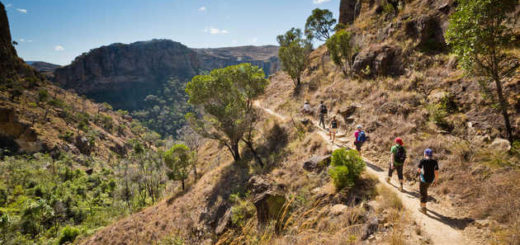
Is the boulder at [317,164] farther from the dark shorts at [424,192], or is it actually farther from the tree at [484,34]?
the tree at [484,34]

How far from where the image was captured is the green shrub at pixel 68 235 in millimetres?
26378

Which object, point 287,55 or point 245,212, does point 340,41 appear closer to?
point 287,55

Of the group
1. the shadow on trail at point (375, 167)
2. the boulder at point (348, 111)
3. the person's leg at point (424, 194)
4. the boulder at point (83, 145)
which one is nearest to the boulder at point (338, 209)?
the person's leg at point (424, 194)

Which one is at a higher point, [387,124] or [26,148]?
[387,124]

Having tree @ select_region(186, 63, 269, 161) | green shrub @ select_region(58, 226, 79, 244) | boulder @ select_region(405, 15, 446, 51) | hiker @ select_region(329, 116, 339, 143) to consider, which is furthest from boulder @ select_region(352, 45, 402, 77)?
green shrub @ select_region(58, 226, 79, 244)

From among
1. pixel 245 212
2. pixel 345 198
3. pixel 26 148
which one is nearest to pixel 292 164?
pixel 245 212

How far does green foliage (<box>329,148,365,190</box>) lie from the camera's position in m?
7.34

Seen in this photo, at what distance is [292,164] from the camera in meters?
12.5

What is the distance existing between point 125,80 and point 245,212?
21666cm

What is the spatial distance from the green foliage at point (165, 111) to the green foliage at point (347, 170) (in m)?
150

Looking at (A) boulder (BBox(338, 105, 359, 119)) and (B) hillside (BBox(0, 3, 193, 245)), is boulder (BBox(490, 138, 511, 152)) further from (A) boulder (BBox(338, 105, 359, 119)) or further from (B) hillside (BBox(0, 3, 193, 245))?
(B) hillside (BBox(0, 3, 193, 245))

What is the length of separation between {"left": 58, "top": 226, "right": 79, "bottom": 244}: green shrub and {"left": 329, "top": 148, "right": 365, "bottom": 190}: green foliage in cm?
3633

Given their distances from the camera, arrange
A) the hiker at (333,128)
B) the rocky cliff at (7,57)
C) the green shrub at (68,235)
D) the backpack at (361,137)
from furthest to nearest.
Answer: the rocky cliff at (7,57), the green shrub at (68,235), the hiker at (333,128), the backpack at (361,137)

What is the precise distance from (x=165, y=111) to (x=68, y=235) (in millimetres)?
142708
